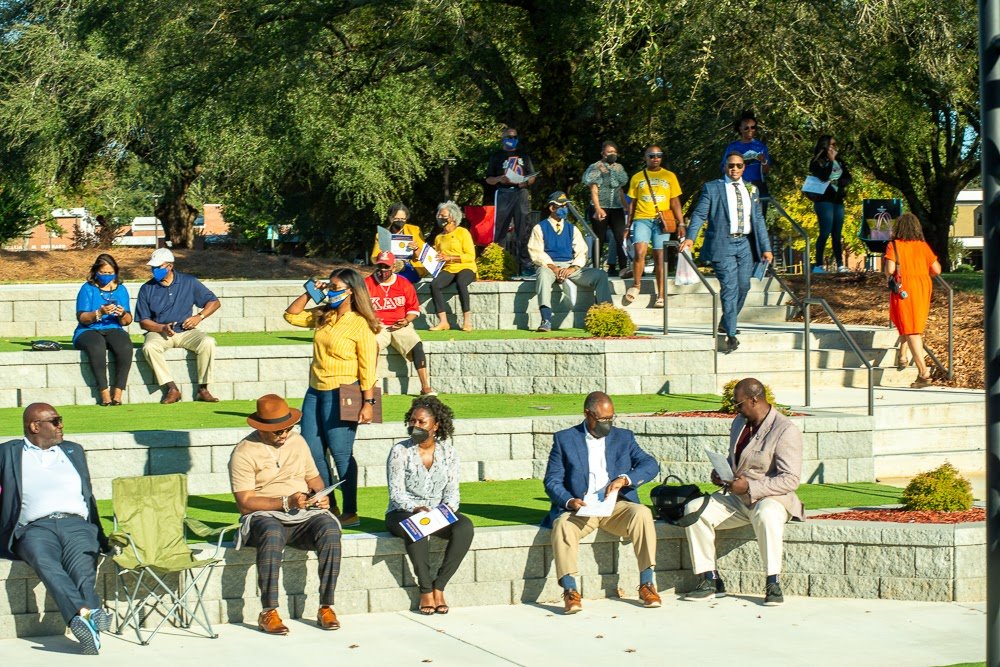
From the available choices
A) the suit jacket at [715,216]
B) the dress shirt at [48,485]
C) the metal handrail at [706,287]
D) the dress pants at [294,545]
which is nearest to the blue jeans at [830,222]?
the metal handrail at [706,287]

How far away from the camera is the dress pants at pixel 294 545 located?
912 centimetres

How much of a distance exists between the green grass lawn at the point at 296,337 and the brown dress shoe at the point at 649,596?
21.0 ft

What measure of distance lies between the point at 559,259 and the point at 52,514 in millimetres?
8973

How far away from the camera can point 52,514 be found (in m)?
9.09

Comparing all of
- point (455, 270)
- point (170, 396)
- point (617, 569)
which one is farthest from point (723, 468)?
point (455, 270)

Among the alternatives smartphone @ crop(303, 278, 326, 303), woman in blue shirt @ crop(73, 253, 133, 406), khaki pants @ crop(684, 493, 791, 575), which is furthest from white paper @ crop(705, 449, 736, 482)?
woman in blue shirt @ crop(73, 253, 133, 406)

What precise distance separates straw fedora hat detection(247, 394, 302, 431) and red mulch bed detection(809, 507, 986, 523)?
12.4ft

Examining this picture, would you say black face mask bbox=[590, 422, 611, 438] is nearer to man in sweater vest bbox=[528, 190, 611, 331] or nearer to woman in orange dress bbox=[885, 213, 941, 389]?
woman in orange dress bbox=[885, 213, 941, 389]

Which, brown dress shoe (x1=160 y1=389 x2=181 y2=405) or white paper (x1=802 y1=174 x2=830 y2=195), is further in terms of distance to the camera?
white paper (x1=802 y1=174 x2=830 y2=195)

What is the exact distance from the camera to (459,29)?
1900cm

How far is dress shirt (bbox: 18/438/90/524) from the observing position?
9.09 metres

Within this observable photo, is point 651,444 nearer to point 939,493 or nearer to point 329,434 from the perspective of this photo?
point 939,493

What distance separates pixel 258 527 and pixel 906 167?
56.3 feet

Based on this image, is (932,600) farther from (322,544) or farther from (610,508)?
(322,544)
